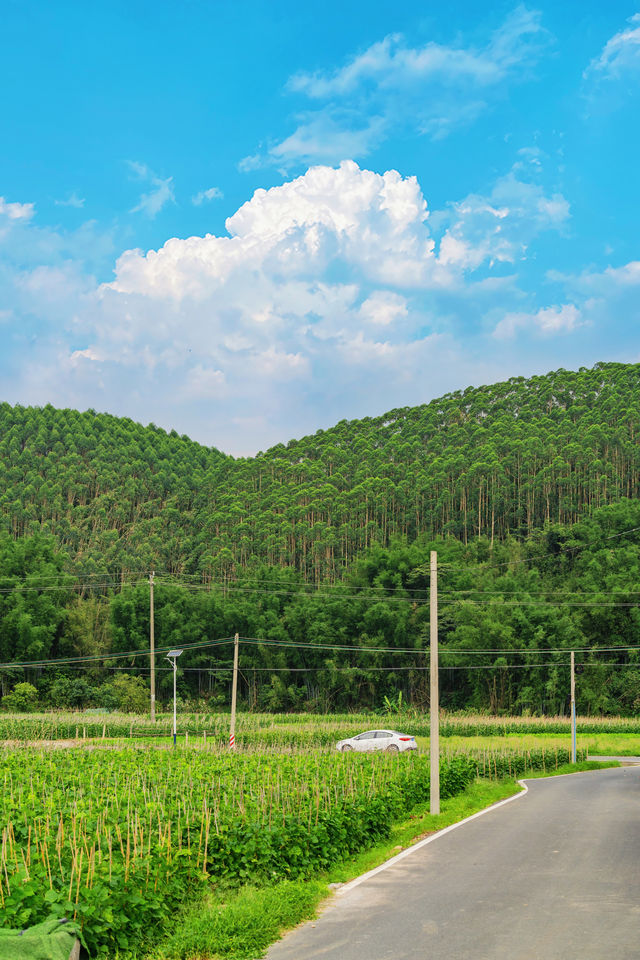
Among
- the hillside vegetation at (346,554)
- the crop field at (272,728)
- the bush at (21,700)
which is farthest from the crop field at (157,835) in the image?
the bush at (21,700)

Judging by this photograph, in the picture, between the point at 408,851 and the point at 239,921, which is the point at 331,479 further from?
the point at 239,921

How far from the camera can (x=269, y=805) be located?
13344mm

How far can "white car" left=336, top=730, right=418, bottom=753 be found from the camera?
34325 mm

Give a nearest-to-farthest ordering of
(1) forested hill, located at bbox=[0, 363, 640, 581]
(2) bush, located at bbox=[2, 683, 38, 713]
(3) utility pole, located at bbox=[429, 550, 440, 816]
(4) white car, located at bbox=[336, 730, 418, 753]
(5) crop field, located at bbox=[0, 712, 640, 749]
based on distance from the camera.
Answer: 1. (3) utility pole, located at bbox=[429, 550, 440, 816]
2. (4) white car, located at bbox=[336, 730, 418, 753]
3. (5) crop field, located at bbox=[0, 712, 640, 749]
4. (2) bush, located at bbox=[2, 683, 38, 713]
5. (1) forested hill, located at bbox=[0, 363, 640, 581]

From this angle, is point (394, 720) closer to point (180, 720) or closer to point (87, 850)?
point (180, 720)

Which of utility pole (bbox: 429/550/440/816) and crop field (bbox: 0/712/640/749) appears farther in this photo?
crop field (bbox: 0/712/640/749)

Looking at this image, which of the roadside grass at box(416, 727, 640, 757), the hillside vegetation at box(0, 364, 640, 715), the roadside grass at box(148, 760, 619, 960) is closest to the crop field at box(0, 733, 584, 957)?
the roadside grass at box(148, 760, 619, 960)

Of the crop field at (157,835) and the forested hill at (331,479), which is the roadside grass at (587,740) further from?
the forested hill at (331,479)

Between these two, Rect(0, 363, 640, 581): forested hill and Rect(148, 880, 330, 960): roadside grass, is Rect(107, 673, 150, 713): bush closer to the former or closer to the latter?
Rect(0, 363, 640, 581): forested hill

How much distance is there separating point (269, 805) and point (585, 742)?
3962cm

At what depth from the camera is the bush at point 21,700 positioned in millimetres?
65312

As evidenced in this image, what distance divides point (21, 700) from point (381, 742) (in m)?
39.9

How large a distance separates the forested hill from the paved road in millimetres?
79740

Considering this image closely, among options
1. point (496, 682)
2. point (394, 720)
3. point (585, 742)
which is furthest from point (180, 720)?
point (496, 682)
